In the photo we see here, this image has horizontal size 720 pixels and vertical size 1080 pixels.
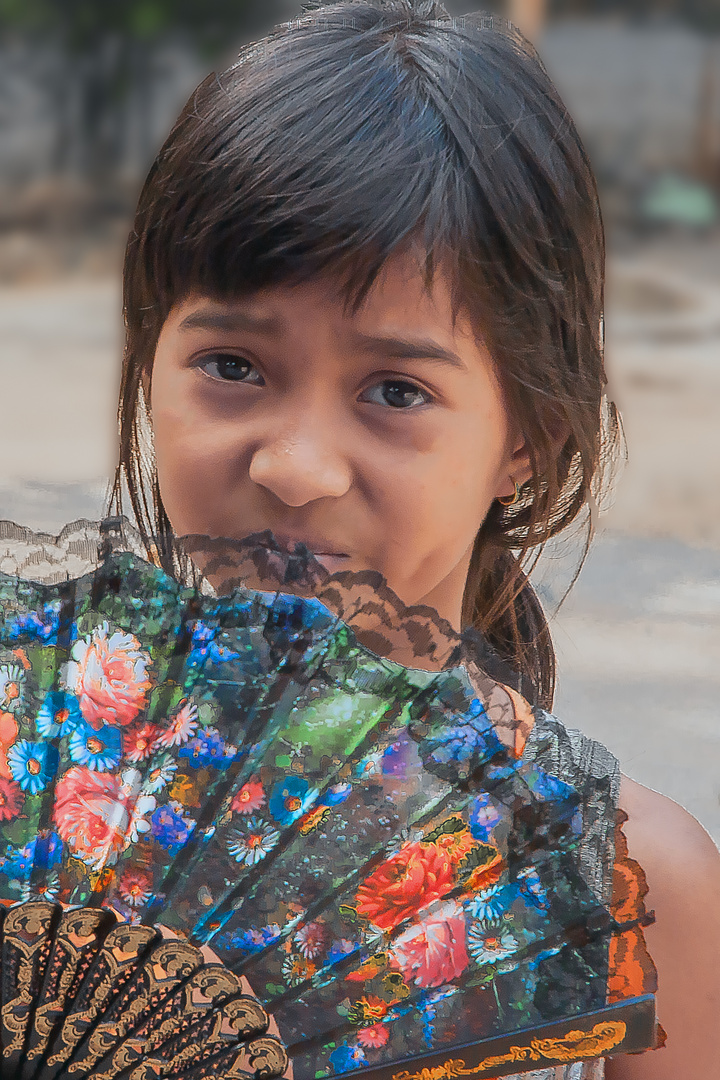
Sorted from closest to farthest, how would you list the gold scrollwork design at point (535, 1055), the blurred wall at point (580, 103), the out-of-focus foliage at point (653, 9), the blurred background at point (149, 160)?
the gold scrollwork design at point (535, 1055)
the blurred background at point (149, 160)
the blurred wall at point (580, 103)
the out-of-focus foliage at point (653, 9)

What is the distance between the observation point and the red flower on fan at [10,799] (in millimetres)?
842

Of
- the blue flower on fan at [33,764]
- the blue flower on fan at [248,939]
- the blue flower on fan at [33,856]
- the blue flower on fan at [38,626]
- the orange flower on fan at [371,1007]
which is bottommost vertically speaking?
the orange flower on fan at [371,1007]

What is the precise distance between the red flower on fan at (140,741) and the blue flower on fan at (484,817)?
224 mm

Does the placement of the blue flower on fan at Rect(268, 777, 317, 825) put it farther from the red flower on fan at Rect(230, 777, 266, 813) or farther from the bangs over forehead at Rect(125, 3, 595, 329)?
the bangs over forehead at Rect(125, 3, 595, 329)

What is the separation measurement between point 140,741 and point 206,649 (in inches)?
3.0

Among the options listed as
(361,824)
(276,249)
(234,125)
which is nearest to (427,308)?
(276,249)

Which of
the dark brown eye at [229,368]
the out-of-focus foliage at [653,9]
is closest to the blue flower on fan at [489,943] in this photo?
the dark brown eye at [229,368]

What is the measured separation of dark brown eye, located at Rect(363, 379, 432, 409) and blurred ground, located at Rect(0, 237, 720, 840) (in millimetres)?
734

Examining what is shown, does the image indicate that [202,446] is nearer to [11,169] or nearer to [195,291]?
[195,291]

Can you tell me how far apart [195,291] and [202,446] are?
0.12 m

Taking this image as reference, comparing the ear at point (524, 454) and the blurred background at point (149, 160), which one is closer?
the ear at point (524, 454)

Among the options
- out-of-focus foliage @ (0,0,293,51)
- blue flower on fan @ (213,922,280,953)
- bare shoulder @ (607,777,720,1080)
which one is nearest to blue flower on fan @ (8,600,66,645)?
blue flower on fan @ (213,922,280,953)

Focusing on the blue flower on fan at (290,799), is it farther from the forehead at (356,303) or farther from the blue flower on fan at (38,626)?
the forehead at (356,303)

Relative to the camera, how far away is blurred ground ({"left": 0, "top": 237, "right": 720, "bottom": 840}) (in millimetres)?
2188
